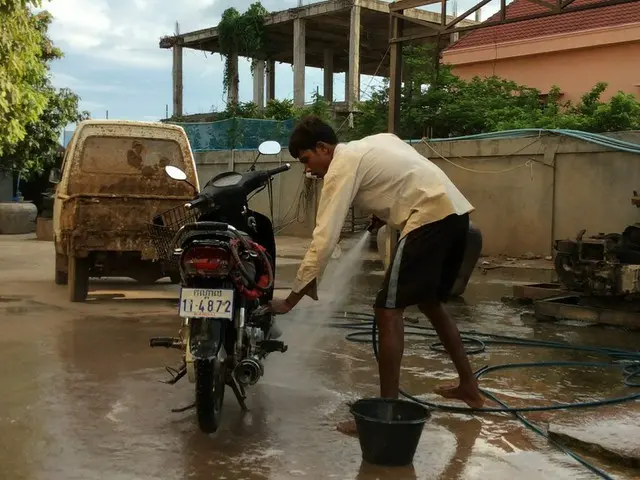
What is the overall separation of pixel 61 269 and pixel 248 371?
21.6ft

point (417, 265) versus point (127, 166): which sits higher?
point (127, 166)

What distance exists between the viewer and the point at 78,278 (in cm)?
850

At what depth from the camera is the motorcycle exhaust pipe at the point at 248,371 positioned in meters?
4.10

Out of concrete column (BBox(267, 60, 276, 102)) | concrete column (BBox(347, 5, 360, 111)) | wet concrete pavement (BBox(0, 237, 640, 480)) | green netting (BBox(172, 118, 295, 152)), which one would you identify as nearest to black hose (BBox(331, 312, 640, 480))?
wet concrete pavement (BBox(0, 237, 640, 480))

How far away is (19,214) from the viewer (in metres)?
20.7

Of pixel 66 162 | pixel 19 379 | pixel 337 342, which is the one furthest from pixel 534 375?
pixel 66 162

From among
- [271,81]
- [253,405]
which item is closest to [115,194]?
[253,405]

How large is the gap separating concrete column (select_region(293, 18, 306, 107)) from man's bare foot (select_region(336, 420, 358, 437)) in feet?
78.9

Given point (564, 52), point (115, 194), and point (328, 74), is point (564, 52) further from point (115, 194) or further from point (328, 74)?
point (115, 194)

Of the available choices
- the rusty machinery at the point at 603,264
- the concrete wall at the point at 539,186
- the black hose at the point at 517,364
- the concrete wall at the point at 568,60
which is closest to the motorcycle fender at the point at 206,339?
the black hose at the point at 517,364

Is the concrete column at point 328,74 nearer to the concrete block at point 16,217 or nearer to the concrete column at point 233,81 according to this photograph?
the concrete column at point 233,81

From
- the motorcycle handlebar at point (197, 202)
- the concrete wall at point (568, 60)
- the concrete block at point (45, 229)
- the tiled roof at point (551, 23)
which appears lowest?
the concrete block at point (45, 229)

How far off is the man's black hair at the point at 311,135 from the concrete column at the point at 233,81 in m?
26.3

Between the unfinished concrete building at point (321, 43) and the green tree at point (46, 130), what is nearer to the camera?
the green tree at point (46, 130)
